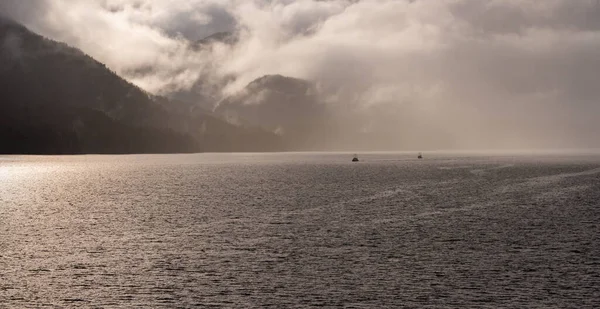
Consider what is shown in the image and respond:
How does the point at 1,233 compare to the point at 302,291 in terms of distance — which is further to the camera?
the point at 1,233

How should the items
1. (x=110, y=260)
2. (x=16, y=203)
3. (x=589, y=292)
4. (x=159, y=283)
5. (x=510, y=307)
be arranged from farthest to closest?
(x=16, y=203) < (x=110, y=260) < (x=159, y=283) < (x=589, y=292) < (x=510, y=307)

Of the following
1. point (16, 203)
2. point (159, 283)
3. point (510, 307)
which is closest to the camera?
point (510, 307)

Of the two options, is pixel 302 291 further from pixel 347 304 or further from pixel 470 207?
pixel 470 207

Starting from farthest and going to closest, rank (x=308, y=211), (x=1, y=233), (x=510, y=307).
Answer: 1. (x=308, y=211)
2. (x=1, y=233)
3. (x=510, y=307)

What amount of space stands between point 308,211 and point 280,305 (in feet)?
255

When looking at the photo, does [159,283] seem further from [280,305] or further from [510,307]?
[510,307]

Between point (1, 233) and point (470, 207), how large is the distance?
306 feet

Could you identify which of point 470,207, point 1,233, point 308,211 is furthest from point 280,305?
point 470,207

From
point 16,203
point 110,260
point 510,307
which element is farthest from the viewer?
point 16,203

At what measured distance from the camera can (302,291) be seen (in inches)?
2247

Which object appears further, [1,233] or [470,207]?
[470,207]

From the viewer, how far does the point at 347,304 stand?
52.5 meters

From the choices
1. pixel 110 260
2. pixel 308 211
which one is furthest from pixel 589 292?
pixel 308 211

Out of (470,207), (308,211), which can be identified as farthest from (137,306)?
(470,207)
